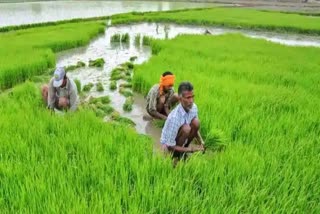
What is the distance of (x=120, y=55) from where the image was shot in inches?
392

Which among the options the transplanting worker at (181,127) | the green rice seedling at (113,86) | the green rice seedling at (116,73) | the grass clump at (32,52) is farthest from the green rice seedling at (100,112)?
the grass clump at (32,52)

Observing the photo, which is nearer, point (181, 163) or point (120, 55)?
point (181, 163)

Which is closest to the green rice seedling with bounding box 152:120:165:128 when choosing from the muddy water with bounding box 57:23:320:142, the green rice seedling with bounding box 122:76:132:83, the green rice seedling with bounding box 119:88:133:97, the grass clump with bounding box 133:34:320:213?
the muddy water with bounding box 57:23:320:142

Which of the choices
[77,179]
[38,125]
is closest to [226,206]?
[77,179]

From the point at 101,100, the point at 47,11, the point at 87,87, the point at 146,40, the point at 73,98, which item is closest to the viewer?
the point at 73,98

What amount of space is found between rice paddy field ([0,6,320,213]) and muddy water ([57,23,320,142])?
2.26ft

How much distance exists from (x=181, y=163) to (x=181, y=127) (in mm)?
613

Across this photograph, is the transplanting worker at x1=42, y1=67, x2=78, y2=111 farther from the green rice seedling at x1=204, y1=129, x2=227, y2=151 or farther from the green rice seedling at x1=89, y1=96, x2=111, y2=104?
the green rice seedling at x1=204, y1=129, x2=227, y2=151

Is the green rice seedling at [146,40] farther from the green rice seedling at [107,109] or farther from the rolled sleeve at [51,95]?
the rolled sleeve at [51,95]

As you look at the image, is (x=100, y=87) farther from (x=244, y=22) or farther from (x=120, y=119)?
(x=244, y=22)

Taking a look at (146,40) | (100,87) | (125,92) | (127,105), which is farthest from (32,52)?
(146,40)

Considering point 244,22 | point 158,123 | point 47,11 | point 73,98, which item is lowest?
point 158,123

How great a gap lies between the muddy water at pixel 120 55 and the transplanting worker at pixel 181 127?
1.07 m

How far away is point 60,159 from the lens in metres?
2.97
